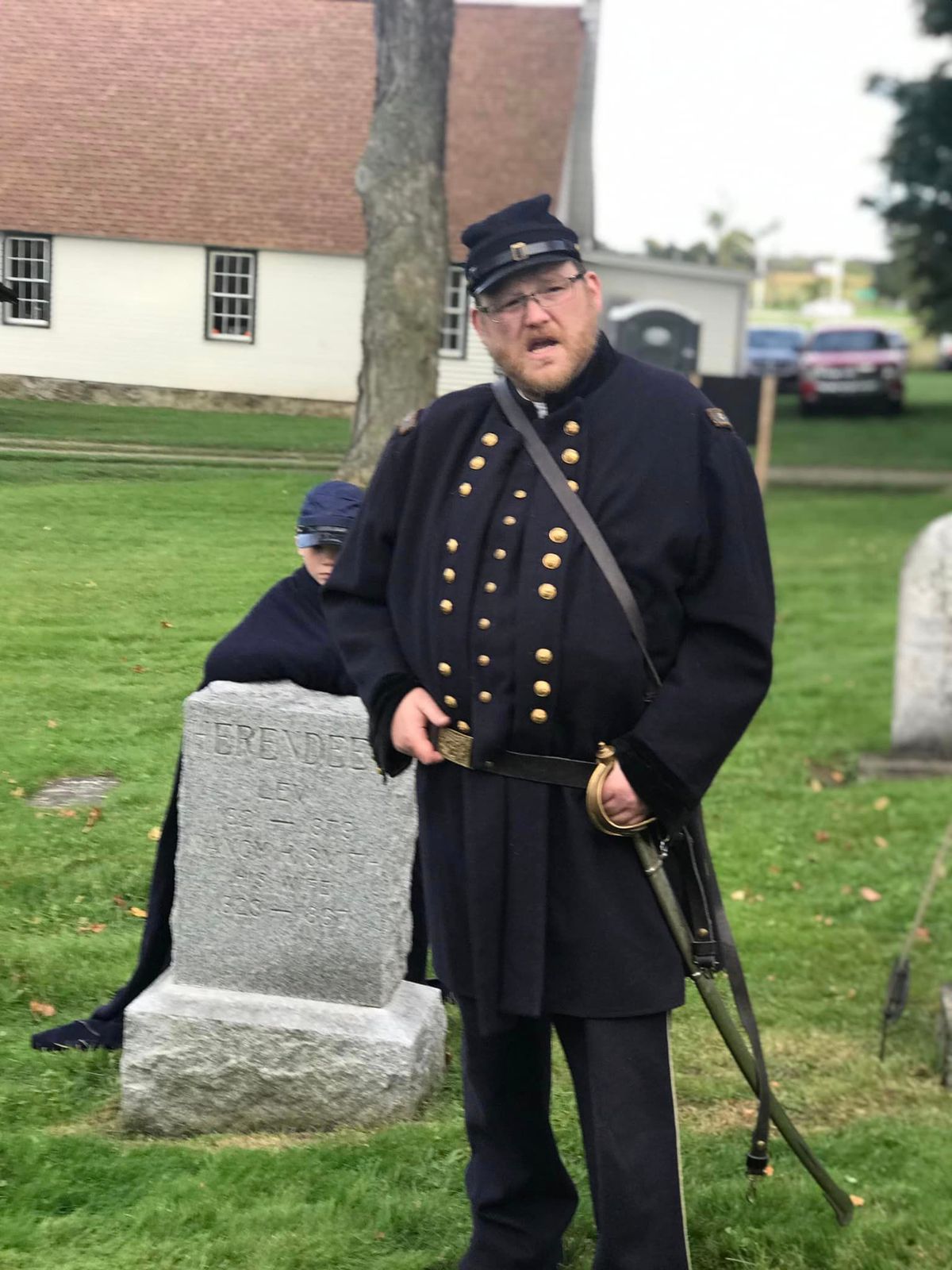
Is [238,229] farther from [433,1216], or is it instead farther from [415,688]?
[433,1216]

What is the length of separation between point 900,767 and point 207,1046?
5.87 m

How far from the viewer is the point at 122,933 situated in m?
4.54

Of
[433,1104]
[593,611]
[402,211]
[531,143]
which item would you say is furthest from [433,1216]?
[531,143]

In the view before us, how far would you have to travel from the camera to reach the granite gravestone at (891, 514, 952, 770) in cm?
850

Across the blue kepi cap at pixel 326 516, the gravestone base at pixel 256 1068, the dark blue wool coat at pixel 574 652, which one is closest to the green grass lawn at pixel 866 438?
the blue kepi cap at pixel 326 516

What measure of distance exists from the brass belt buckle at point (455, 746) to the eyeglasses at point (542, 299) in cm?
78

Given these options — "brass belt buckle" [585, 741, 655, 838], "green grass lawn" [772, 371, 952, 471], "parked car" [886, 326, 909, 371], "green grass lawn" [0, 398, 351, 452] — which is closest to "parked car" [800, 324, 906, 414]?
"parked car" [886, 326, 909, 371]

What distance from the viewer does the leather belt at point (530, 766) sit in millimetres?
3039

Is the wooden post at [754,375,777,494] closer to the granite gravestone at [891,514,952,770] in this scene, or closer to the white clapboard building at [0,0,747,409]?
the granite gravestone at [891,514,952,770]

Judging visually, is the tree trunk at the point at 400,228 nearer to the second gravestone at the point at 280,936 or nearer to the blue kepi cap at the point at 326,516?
the blue kepi cap at the point at 326,516

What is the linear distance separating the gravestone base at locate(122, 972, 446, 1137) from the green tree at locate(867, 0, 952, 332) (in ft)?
66.1

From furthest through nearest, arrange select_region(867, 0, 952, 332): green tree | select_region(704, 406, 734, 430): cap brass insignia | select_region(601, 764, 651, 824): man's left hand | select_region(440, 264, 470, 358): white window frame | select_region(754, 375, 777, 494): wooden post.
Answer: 1. select_region(867, 0, 952, 332): green tree
2. select_region(754, 375, 777, 494): wooden post
3. select_region(440, 264, 470, 358): white window frame
4. select_region(704, 406, 734, 430): cap brass insignia
5. select_region(601, 764, 651, 824): man's left hand

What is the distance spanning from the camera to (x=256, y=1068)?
13.5 feet

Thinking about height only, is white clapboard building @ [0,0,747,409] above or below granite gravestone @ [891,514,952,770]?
above
